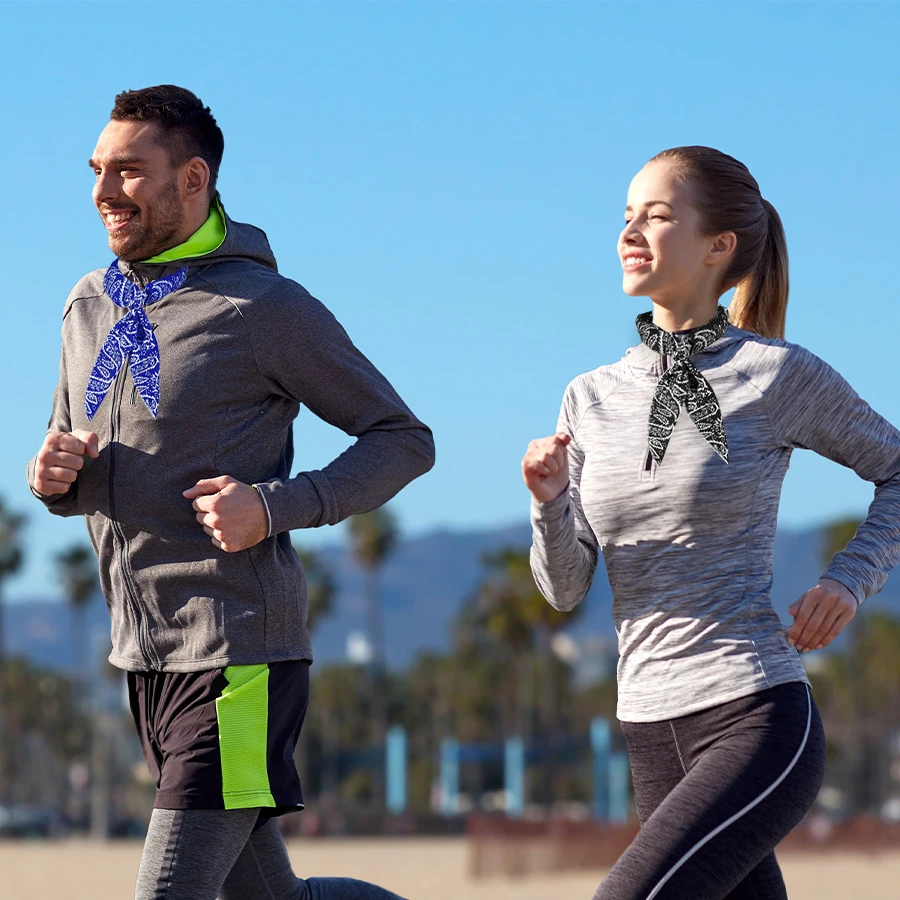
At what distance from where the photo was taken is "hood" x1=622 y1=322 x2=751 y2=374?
13.9 feet

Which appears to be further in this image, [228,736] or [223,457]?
[223,457]

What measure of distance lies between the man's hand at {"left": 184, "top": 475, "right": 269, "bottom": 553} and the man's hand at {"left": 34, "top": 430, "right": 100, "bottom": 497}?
0.31 metres

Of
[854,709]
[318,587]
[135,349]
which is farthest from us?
[854,709]

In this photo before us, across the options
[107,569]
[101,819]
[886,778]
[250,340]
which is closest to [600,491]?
[250,340]

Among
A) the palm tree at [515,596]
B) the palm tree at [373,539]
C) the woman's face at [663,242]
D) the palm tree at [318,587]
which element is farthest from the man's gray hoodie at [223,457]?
the palm tree at [373,539]

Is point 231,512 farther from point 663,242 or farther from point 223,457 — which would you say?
point 663,242

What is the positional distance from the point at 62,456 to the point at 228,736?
0.79m

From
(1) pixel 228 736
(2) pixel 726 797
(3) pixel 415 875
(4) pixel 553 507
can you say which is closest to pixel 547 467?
(4) pixel 553 507

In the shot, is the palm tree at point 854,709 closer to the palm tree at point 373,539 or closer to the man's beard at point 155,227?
the palm tree at point 373,539

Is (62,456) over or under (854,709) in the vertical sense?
over

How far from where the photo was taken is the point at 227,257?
14.4 feet

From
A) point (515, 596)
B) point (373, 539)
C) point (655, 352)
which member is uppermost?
point (655, 352)

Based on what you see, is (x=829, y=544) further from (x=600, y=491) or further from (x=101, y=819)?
(x=600, y=491)

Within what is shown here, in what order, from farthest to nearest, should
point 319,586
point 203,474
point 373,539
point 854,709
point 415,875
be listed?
point 854,709 → point 373,539 → point 319,586 → point 415,875 → point 203,474
